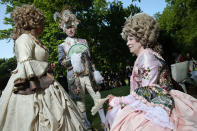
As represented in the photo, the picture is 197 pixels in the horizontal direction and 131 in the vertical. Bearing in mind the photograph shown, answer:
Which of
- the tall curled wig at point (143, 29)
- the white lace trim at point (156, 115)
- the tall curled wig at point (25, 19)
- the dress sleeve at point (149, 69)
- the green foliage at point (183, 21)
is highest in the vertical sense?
the green foliage at point (183, 21)

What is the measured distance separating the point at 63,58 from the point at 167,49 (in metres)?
2.33

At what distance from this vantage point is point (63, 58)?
468 cm

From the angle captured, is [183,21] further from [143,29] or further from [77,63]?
[143,29]

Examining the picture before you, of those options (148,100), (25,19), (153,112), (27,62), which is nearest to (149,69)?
(148,100)

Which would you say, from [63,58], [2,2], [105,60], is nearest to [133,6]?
[105,60]

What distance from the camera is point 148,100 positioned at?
208 centimetres

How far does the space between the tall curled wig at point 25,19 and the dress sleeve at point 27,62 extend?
23 centimetres

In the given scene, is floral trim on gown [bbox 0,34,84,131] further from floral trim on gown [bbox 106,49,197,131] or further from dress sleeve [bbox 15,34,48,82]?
floral trim on gown [bbox 106,49,197,131]

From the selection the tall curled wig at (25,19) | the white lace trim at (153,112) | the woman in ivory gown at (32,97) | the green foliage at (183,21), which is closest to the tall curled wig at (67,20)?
the tall curled wig at (25,19)

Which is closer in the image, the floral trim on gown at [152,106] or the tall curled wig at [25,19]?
the floral trim on gown at [152,106]

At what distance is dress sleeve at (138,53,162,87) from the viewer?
2115 mm

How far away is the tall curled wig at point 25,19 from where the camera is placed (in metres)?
3.06

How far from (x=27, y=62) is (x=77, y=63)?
1.79 meters

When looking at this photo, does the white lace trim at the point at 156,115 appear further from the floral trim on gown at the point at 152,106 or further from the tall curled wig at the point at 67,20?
the tall curled wig at the point at 67,20
